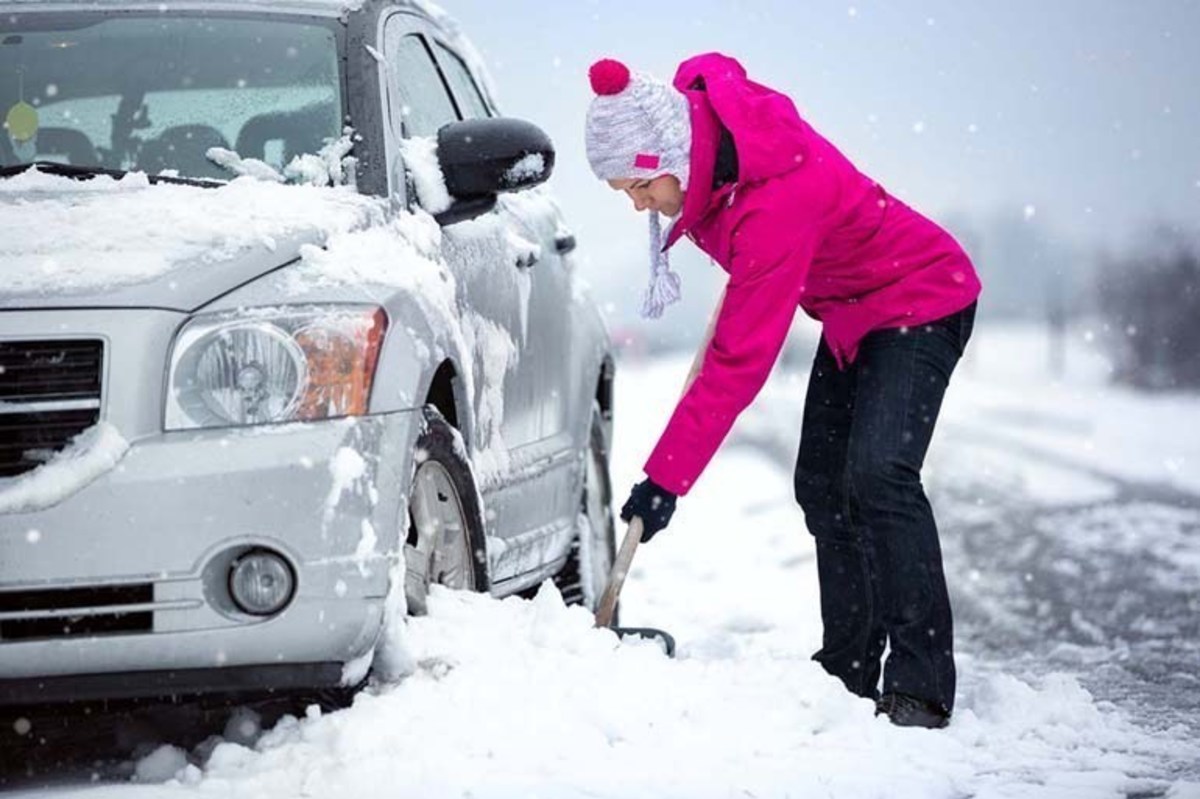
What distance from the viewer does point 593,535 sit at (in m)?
6.64

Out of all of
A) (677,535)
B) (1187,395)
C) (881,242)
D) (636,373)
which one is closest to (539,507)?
(881,242)

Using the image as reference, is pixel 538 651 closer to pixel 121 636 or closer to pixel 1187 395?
pixel 121 636

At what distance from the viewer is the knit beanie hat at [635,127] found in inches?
177

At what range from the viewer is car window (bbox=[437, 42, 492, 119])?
611 centimetres

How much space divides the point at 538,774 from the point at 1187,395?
3150cm

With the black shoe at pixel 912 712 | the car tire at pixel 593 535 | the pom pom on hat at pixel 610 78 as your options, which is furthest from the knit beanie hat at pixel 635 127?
the car tire at pixel 593 535

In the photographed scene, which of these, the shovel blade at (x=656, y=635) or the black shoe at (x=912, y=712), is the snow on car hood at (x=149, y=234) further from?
the black shoe at (x=912, y=712)

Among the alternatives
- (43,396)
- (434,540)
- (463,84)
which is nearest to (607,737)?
(434,540)

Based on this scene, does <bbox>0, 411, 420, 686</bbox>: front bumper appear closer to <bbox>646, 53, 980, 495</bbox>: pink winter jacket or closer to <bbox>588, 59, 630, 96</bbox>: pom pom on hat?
<bbox>646, 53, 980, 495</bbox>: pink winter jacket

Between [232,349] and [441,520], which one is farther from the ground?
[232,349]

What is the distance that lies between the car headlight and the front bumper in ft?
0.15

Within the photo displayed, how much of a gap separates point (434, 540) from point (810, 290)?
4.15 ft

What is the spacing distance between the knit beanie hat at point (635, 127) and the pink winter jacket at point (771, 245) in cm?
5

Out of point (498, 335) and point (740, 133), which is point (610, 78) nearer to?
point (740, 133)
